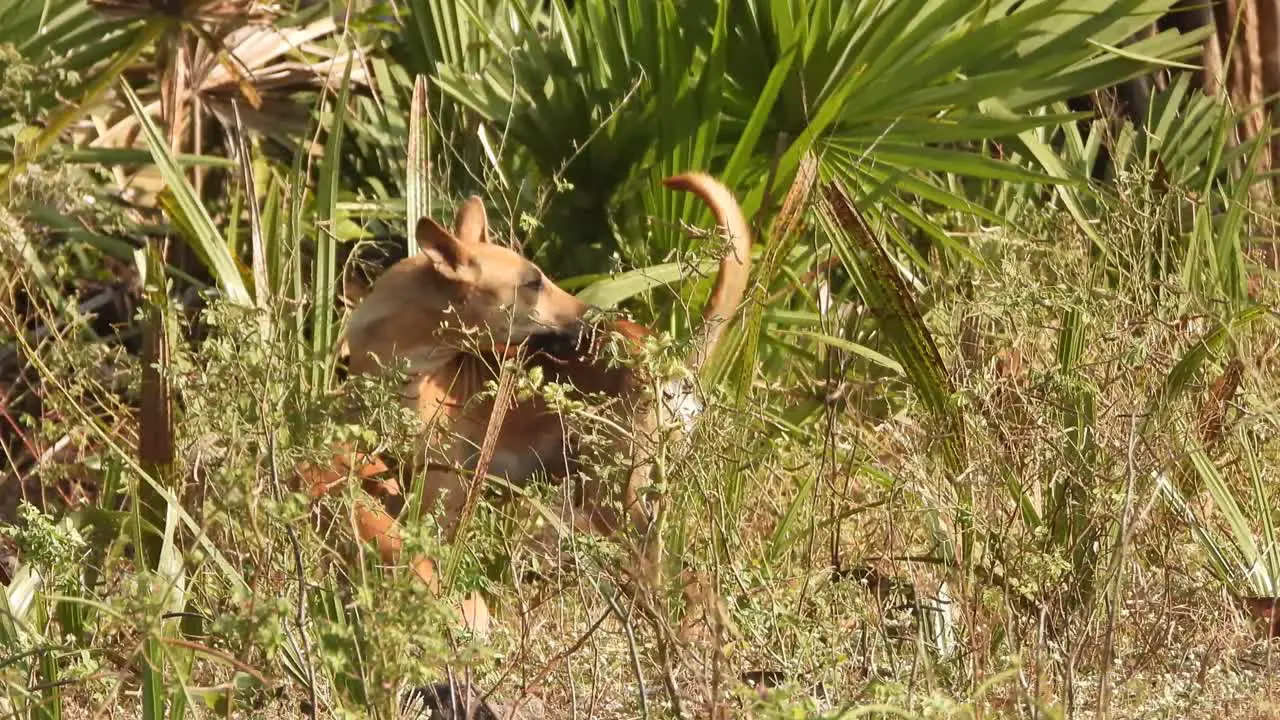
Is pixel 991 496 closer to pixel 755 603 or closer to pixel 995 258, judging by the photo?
pixel 755 603

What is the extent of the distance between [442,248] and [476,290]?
0.51ft

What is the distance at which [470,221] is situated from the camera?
4898 mm

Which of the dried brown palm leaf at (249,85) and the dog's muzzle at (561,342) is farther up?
the dried brown palm leaf at (249,85)

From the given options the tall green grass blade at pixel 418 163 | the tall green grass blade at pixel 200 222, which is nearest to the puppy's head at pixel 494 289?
the tall green grass blade at pixel 418 163

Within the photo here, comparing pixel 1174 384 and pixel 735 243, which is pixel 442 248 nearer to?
pixel 735 243

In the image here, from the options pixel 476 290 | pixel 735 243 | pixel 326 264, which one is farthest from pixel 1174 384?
pixel 326 264

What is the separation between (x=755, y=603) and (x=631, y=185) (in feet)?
8.18

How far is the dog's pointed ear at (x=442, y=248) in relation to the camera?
467 centimetres

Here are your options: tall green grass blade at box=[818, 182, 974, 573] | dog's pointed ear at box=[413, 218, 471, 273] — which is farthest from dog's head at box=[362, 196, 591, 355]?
tall green grass blade at box=[818, 182, 974, 573]

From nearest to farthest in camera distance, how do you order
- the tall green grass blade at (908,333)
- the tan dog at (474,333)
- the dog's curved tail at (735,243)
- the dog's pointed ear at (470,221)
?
the tall green grass blade at (908,333) → the dog's curved tail at (735,243) → the tan dog at (474,333) → the dog's pointed ear at (470,221)

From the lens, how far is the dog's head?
467cm

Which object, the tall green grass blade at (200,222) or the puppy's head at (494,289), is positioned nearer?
the tall green grass blade at (200,222)

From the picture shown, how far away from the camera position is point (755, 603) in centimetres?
295

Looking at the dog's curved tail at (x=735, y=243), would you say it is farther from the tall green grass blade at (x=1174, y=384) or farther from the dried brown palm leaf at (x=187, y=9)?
the dried brown palm leaf at (x=187, y=9)
